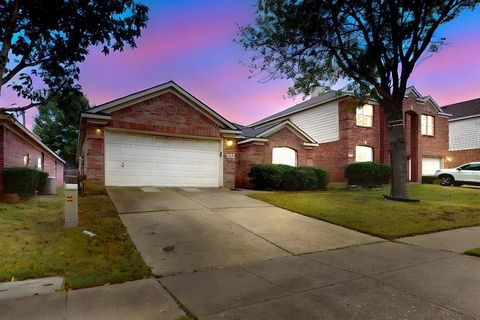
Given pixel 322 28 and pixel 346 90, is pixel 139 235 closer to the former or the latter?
pixel 322 28

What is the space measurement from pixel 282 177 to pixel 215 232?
9599mm

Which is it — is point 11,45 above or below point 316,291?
above

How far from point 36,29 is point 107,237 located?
6.69 meters

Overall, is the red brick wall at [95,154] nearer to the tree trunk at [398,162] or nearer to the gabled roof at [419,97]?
the tree trunk at [398,162]

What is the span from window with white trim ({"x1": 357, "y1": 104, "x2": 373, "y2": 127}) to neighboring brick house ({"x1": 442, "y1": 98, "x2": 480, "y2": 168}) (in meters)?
10.7

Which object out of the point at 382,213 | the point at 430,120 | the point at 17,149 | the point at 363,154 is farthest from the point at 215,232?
the point at 430,120

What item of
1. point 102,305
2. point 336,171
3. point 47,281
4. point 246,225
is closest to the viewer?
point 102,305

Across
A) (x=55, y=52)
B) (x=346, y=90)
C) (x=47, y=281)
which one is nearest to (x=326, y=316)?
(x=47, y=281)

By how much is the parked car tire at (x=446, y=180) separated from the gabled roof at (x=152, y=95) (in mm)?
15932

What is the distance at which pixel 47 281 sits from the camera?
5.27m


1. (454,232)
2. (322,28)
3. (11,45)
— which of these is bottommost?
(454,232)

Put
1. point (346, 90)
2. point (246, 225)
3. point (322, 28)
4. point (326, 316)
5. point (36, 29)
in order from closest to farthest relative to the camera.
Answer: point (326, 316) < point (246, 225) < point (36, 29) < point (322, 28) < point (346, 90)

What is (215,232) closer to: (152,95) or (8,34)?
(8,34)

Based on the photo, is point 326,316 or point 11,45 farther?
point 11,45
